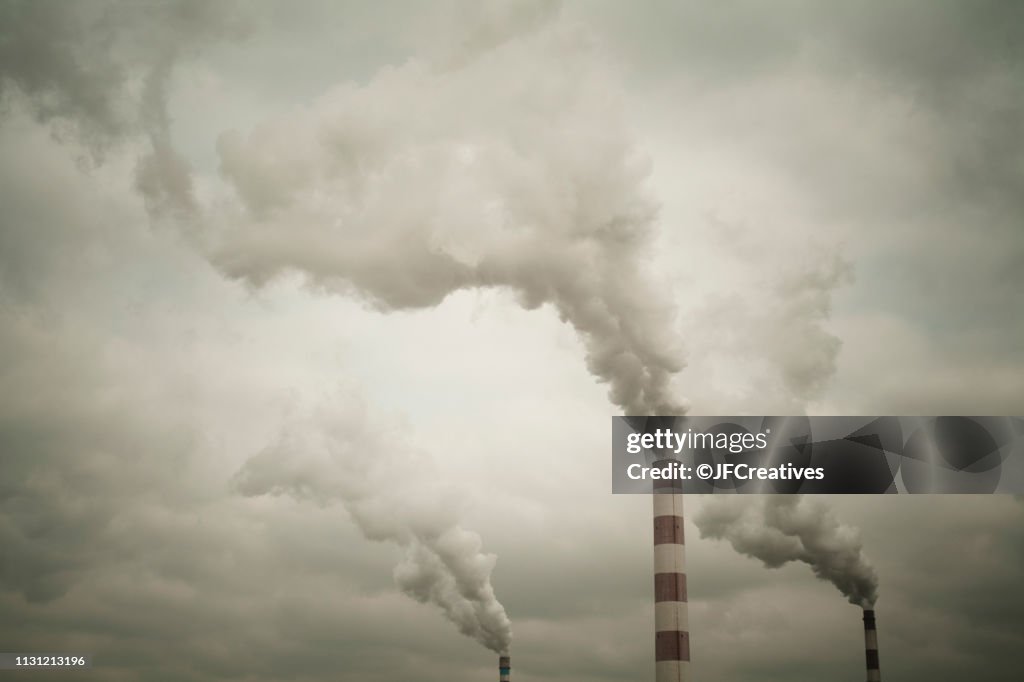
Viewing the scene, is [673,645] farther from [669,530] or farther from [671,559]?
[669,530]

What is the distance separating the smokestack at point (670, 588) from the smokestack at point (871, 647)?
34.5ft

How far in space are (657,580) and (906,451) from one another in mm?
8529

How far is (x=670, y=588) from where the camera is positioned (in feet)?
81.4

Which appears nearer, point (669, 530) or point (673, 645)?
point (673, 645)

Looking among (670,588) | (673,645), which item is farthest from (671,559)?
(673,645)

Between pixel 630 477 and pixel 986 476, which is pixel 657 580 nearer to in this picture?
pixel 630 477

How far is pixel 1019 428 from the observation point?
24.3m

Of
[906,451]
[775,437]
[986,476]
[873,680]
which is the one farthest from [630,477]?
[873,680]

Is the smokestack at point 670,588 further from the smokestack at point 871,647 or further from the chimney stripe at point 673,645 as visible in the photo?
the smokestack at point 871,647

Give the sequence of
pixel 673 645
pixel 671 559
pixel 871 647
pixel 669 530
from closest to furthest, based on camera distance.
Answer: pixel 673 645
pixel 671 559
pixel 669 530
pixel 871 647

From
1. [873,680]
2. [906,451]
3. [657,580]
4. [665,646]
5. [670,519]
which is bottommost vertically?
[873,680]

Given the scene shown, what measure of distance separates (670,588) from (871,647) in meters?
12.1

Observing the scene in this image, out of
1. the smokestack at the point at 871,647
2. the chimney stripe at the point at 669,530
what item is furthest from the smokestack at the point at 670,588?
the smokestack at the point at 871,647

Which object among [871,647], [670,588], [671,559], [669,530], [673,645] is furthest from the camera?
[871,647]
